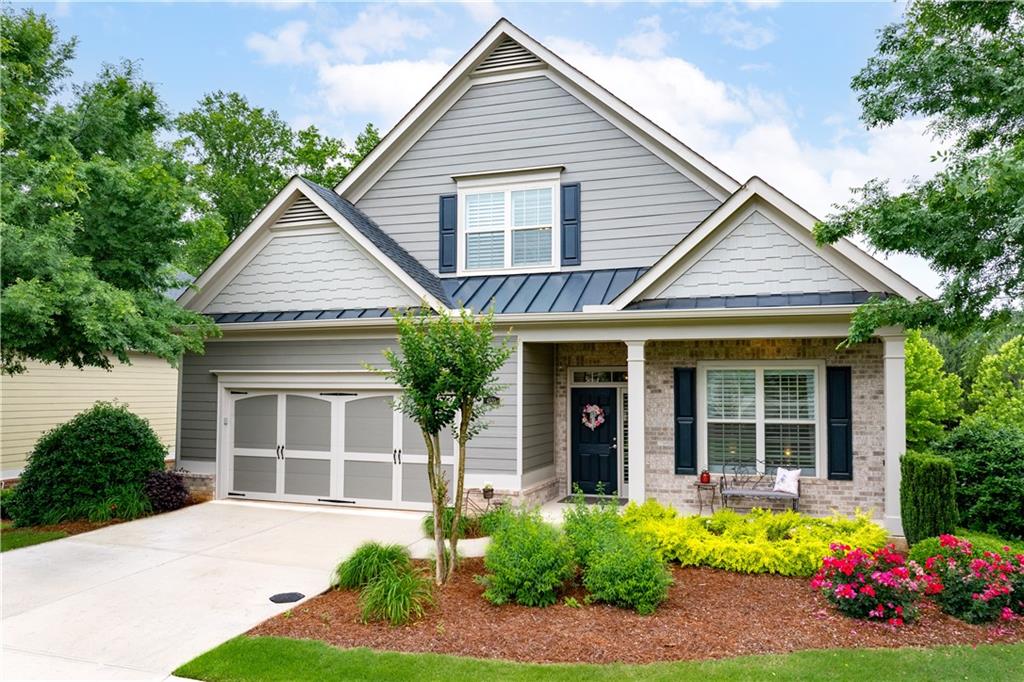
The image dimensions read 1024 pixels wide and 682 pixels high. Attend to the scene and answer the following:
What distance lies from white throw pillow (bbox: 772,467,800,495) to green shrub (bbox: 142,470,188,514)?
10.3 meters

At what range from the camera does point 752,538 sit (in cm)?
895

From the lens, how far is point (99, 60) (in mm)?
11633

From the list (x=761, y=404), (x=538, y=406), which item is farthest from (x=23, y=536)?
(x=761, y=404)

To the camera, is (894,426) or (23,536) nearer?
(894,426)

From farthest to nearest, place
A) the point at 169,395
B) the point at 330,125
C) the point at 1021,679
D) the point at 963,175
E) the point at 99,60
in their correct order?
the point at 330,125
the point at 169,395
the point at 99,60
the point at 963,175
the point at 1021,679

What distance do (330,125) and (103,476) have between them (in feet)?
67.6

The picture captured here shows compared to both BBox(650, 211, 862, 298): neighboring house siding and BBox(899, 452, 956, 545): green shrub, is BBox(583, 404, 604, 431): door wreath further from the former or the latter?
BBox(899, 452, 956, 545): green shrub

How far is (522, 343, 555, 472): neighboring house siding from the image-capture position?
1218 centimetres

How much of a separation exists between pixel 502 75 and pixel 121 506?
10531 millimetres

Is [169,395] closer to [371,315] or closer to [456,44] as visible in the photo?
[371,315]

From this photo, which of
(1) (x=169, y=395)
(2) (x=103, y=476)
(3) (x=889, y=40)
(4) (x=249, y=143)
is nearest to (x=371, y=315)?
(2) (x=103, y=476)

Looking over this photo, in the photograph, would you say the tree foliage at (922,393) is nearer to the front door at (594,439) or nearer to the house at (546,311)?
the house at (546,311)

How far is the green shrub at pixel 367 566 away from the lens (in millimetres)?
7816

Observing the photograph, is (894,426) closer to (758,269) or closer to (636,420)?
(758,269)
